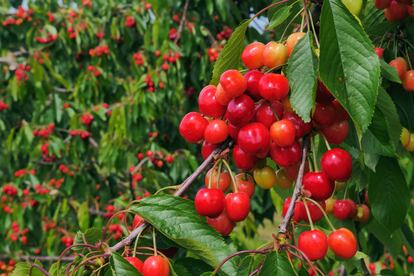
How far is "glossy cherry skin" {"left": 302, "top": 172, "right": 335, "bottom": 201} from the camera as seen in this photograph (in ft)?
2.59

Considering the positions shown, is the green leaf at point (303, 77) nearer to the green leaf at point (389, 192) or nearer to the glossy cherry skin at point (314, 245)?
the glossy cherry skin at point (314, 245)

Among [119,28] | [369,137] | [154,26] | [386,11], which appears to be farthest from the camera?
[119,28]

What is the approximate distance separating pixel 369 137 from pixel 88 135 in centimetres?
379

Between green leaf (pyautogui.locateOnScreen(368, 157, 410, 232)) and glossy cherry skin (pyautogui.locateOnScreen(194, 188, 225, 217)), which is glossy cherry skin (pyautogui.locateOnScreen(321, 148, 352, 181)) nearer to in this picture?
glossy cherry skin (pyautogui.locateOnScreen(194, 188, 225, 217))

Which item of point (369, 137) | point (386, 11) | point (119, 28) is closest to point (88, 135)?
point (119, 28)

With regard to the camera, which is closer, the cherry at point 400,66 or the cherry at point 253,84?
the cherry at point 253,84

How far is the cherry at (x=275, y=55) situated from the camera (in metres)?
0.85

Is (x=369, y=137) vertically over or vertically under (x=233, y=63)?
under

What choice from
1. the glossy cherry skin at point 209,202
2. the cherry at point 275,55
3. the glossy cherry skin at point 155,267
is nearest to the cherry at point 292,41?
the cherry at point 275,55

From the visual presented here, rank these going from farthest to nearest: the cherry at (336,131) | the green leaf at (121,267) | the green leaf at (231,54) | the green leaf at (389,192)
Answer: the green leaf at (389,192)
the green leaf at (231,54)
the cherry at (336,131)
the green leaf at (121,267)

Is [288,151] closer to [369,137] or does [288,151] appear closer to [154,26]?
[369,137]

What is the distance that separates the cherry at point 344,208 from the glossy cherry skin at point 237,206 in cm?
60

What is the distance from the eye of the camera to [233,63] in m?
0.97

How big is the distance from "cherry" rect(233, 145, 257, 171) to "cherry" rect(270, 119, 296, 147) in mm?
62
